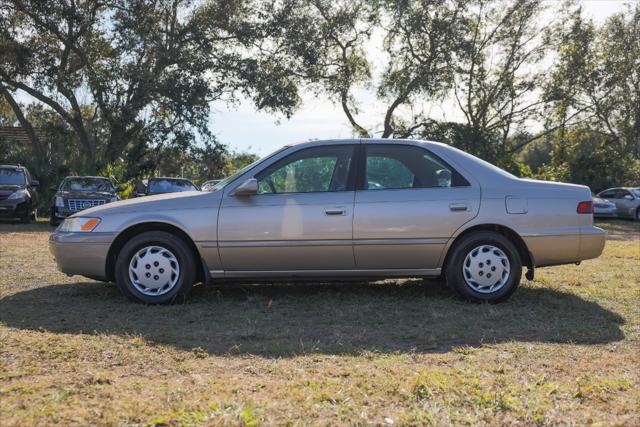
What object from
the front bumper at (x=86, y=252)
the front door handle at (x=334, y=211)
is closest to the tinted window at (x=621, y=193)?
the front door handle at (x=334, y=211)

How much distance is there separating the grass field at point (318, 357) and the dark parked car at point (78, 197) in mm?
9530

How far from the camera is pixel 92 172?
21.0m

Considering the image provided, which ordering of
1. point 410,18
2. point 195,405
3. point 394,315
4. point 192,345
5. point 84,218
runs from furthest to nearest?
point 410,18
point 84,218
point 394,315
point 192,345
point 195,405

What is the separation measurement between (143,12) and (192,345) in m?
21.4

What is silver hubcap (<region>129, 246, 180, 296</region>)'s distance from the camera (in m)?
5.61

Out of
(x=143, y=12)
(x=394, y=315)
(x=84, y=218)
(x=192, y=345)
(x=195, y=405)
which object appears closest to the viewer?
(x=195, y=405)

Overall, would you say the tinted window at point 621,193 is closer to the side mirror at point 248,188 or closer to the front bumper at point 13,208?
the front bumper at point 13,208

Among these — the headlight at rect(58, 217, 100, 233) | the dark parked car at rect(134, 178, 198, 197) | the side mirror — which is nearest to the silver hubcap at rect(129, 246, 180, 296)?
the headlight at rect(58, 217, 100, 233)

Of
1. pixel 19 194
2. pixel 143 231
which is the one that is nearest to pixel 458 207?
pixel 143 231

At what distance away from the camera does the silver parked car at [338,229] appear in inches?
220

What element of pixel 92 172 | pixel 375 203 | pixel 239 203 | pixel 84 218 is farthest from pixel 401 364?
pixel 92 172

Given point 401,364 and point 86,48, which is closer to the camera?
point 401,364

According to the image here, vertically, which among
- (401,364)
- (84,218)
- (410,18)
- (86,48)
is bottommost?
(401,364)

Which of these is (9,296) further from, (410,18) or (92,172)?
(410,18)
